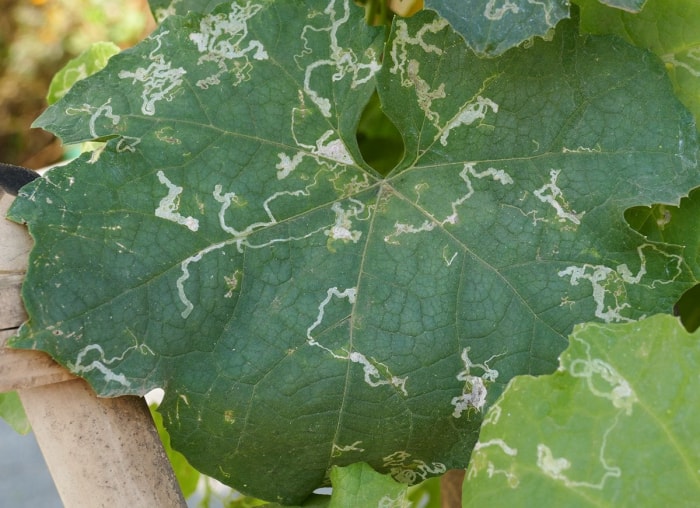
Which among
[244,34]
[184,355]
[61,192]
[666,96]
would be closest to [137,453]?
[184,355]

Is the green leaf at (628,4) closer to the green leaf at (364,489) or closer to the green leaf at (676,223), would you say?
the green leaf at (676,223)

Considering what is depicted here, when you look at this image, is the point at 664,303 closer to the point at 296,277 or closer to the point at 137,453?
the point at 296,277

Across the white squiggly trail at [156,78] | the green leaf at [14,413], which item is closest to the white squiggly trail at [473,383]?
the white squiggly trail at [156,78]

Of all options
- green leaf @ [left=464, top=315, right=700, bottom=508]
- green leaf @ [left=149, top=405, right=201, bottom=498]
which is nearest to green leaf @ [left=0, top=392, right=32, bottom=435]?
green leaf @ [left=149, top=405, right=201, bottom=498]

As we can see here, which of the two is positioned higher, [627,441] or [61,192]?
[61,192]

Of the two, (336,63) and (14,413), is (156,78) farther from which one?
(14,413)

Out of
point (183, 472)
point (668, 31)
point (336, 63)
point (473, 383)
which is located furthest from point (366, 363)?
point (183, 472)

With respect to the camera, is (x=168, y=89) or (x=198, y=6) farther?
(x=198, y=6)
